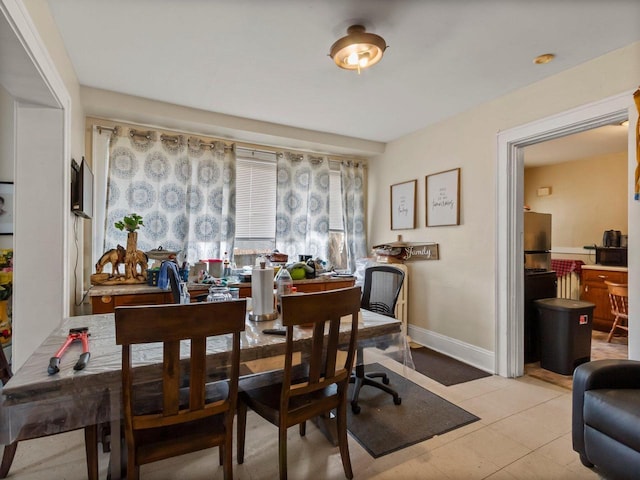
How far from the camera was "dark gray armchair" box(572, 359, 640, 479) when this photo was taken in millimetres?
1491

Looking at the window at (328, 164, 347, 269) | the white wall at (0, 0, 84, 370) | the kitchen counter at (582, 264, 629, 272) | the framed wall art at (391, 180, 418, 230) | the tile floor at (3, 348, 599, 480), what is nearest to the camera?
the tile floor at (3, 348, 599, 480)

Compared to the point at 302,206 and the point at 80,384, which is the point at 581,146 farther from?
the point at 80,384

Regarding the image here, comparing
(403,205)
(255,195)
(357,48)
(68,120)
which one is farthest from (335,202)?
(68,120)

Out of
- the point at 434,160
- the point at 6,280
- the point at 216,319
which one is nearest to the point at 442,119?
the point at 434,160

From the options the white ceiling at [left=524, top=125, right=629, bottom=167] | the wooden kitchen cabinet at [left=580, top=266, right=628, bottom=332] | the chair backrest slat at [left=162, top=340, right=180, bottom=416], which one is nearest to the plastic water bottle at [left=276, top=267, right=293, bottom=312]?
the chair backrest slat at [left=162, top=340, right=180, bottom=416]

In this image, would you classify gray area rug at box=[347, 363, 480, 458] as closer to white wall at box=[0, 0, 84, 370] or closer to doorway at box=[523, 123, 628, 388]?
white wall at box=[0, 0, 84, 370]

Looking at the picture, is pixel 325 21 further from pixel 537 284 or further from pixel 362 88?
pixel 537 284

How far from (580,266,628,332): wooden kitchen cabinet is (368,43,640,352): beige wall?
2.49 meters

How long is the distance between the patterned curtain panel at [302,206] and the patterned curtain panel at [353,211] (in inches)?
11.5

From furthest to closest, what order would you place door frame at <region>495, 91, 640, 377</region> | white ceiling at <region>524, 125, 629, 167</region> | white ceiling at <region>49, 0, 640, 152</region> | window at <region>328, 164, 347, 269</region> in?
window at <region>328, 164, 347, 269</region> → white ceiling at <region>524, 125, 629, 167</region> → door frame at <region>495, 91, 640, 377</region> → white ceiling at <region>49, 0, 640, 152</region>

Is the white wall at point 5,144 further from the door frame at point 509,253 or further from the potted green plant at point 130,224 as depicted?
the door frame at point 509,253

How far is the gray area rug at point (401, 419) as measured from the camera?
79.3 inches

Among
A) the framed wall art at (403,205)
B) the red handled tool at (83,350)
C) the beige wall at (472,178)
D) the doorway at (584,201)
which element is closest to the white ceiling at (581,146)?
the doorway at (584,201)

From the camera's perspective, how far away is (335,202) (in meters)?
4.59
